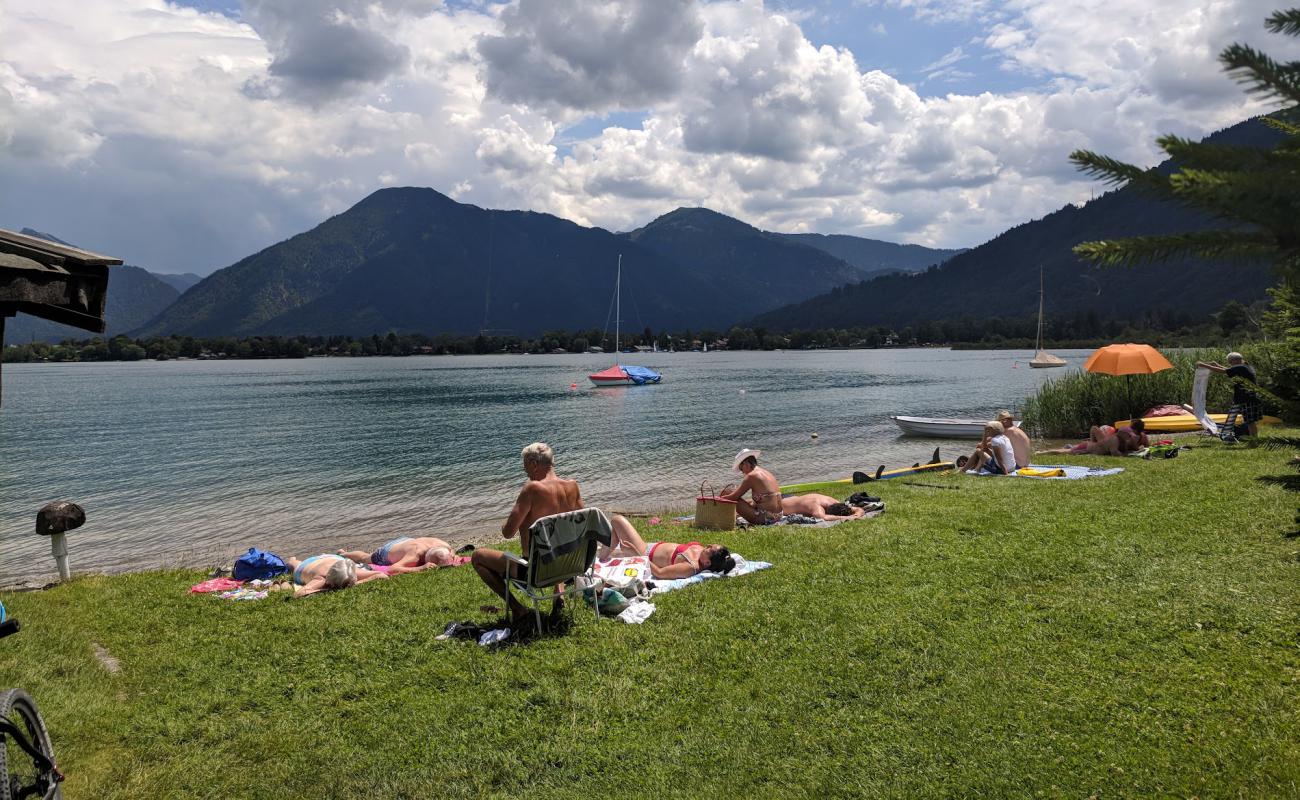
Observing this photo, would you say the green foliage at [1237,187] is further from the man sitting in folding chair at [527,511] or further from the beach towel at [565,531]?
the man sitting in folding chair at [527,511]

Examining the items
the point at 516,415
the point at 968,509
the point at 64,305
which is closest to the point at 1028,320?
the point at 516,415

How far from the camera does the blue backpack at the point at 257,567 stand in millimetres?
11555

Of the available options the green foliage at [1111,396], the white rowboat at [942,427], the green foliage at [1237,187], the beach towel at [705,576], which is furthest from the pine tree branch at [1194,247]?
the white rowboat at [942,427]

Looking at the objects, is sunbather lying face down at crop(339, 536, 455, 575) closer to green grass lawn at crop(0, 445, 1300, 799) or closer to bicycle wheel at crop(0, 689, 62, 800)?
green grass lawn at crop(0, 445, 1300, 799)

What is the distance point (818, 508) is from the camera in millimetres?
12836

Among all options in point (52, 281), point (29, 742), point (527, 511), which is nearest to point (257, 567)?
point (527, 511)

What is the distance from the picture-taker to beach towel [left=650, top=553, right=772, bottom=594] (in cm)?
871

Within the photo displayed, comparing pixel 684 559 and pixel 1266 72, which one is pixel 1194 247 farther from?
pixel 684 559

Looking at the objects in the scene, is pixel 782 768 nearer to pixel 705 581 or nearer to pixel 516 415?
pixel 705 581

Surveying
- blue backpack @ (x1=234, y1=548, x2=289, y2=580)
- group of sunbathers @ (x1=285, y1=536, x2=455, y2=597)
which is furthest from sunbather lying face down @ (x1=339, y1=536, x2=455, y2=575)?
blue backpack @ (x1=234, y1=548, x2=289, y2=580)

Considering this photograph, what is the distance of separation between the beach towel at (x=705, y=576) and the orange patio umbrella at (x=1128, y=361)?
15552 mm

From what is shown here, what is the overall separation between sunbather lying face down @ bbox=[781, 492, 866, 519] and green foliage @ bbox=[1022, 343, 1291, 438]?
18.2m

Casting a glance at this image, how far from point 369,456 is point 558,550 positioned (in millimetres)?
27858

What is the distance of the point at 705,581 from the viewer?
8789 mm
